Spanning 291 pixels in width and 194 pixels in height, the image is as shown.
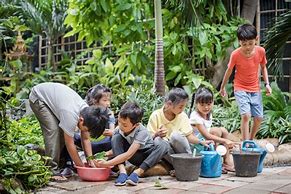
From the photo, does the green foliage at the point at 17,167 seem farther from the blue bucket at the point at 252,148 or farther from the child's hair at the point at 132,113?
the blue bucket at the point at 252,148

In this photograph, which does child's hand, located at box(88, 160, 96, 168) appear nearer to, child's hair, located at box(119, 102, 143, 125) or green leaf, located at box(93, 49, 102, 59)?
child's hair, located at box(119, 102, 143, 125)

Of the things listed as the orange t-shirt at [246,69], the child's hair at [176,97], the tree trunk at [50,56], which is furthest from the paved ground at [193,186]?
the tree trunk at [50,56]

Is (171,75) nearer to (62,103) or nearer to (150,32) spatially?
(150,32)

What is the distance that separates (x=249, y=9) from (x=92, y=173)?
4293mm

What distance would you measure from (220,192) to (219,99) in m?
3.22

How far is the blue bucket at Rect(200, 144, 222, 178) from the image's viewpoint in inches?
145

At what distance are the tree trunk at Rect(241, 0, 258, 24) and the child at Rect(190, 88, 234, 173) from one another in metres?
3.25

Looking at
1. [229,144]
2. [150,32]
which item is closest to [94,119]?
[229,144]

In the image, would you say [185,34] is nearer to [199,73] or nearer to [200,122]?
[199,73]

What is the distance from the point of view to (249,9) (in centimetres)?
684

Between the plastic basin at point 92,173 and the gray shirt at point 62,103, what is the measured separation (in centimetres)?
28

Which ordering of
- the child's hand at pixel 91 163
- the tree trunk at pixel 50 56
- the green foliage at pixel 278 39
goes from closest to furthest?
the child's hand at pixel 91 163 → the green foliage at pixel 278 39 → the tree trunk at pixel 50 56

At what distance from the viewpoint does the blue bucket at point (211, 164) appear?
3686 millimetres

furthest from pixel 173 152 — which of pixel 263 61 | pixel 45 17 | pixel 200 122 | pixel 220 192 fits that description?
pixel 45 17
